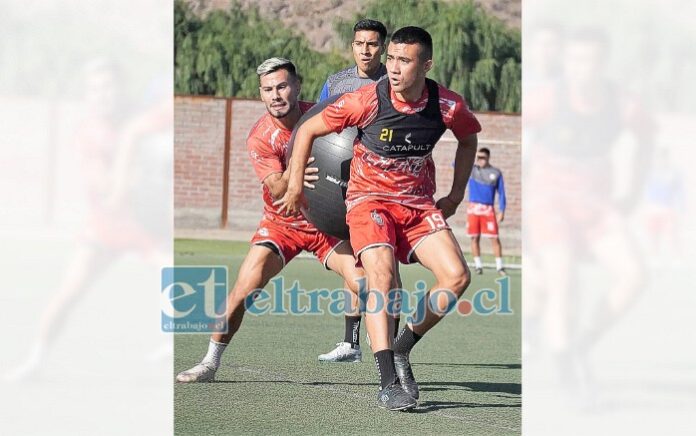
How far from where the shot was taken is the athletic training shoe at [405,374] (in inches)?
264

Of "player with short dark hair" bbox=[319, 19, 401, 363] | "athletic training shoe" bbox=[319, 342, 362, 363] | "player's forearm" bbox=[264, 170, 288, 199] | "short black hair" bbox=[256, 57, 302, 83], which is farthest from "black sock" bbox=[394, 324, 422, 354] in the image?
"short black hair" bbox=[256, 57, 302, 83]

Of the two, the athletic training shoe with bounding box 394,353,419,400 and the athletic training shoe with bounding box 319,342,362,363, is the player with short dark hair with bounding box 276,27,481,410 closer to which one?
the athletic training shoe with bounding box 394,353,419,400

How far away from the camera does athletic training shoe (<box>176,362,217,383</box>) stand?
24.2 feet

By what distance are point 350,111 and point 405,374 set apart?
1534 mm

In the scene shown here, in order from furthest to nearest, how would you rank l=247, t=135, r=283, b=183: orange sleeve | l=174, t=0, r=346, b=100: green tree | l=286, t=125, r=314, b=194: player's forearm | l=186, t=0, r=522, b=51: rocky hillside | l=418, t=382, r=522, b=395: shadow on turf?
l=186, t=0, r=522, b=51: rocky hillside < l=174, t=0, r=346, b=100: green tree < l=247, t=135, r=283, b=183: orange sleeve < l=418, t=382, r=522, b=395: shadow on turf < l=286, t=125, r=314, b=194: player's forearm

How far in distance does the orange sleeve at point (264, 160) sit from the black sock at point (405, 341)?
1410mm

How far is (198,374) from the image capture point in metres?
7.40

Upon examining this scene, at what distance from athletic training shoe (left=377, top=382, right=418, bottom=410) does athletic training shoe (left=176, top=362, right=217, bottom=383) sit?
1372 mm

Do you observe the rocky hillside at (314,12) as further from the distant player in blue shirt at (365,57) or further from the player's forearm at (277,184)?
the player's forearm at (277,184)

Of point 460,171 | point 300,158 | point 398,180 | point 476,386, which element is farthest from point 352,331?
point 300,158
